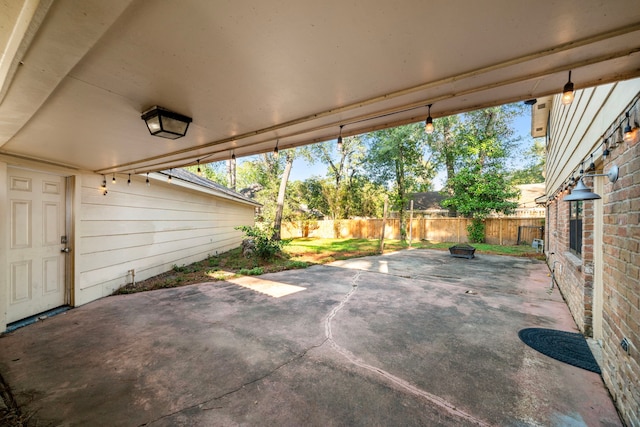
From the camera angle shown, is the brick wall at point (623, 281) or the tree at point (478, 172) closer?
the brick wall at point (623, 281)

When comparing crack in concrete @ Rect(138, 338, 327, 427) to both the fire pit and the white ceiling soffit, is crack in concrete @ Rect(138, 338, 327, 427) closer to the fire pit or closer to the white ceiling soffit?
the white ceiling soffit

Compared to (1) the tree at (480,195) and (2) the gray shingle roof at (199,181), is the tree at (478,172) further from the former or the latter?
(2) the gray shingle roof at (199,181)

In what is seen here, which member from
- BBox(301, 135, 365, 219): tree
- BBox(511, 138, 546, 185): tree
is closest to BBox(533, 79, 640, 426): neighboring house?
BBox(301, 135, 365, 219): tree

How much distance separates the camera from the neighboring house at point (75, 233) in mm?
3352

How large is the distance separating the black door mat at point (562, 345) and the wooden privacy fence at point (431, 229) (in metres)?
11.7

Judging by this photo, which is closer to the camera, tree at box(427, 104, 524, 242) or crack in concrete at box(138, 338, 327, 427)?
crack in concrete at box(138, 338, 327, 427)

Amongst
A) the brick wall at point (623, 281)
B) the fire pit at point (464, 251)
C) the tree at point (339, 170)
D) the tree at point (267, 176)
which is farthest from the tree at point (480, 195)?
the tree at point (267, 176)

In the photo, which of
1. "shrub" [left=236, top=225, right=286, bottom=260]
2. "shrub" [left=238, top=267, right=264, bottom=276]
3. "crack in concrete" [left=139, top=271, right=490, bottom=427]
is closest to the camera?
"crack in concrete" [left=139, top=271, right=490, bottom=427]

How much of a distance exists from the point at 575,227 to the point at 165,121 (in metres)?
6.29

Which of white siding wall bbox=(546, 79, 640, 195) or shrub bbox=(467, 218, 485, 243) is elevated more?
white siding wall bbox=(546, 79, 640, 195)

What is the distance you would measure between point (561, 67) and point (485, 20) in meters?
0.75

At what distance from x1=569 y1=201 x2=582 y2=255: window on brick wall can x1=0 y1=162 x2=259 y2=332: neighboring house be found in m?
7.96

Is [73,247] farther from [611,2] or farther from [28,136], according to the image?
[611,2]

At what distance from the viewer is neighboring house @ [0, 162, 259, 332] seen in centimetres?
335
